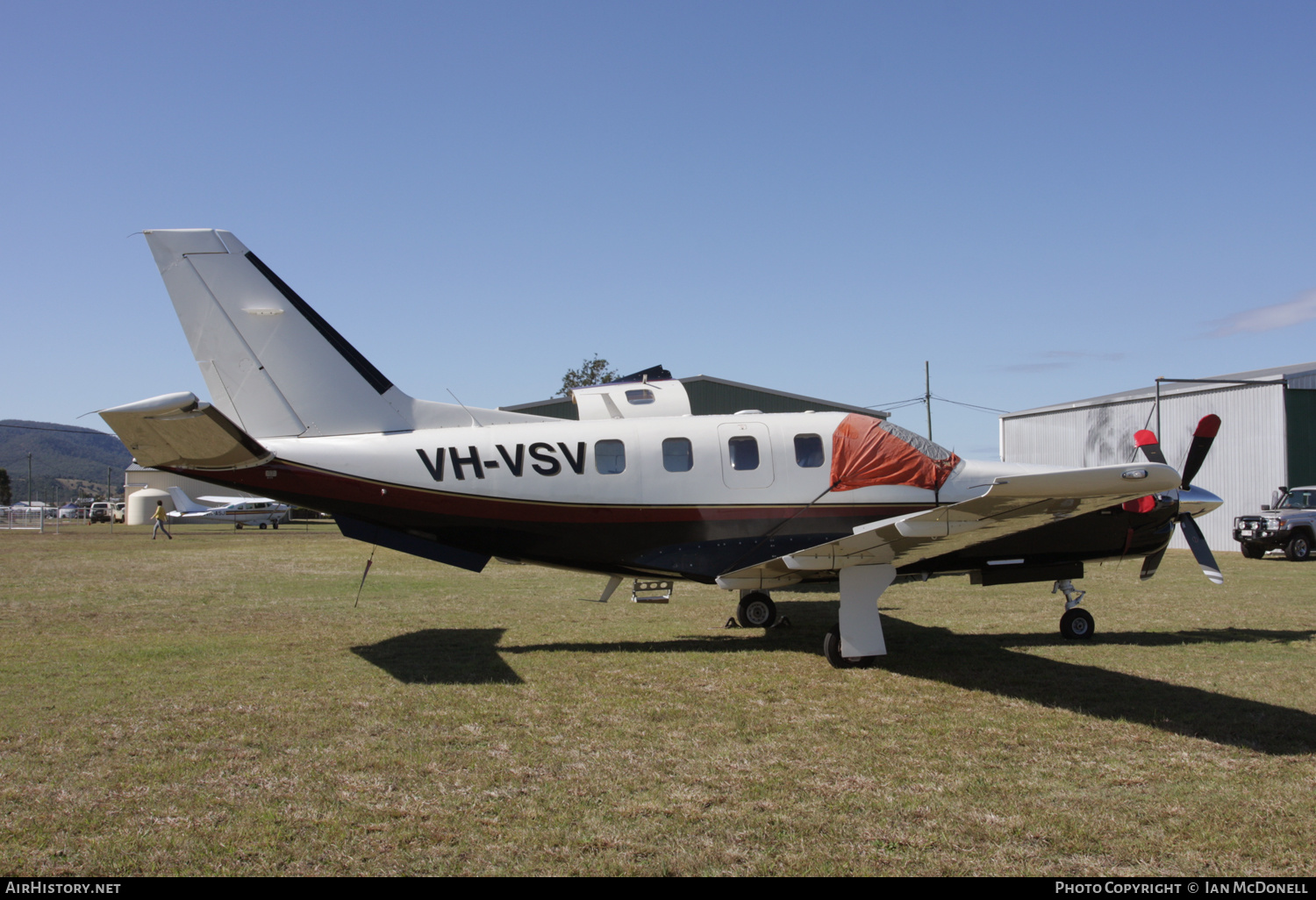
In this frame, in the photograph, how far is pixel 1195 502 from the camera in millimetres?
A: 11242

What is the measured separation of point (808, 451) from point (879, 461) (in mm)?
871

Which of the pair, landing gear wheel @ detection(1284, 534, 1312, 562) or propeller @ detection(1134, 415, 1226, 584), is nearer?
propeller @ detection(1134, 415, 1226, 584)

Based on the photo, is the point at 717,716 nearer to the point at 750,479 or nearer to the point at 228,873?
the point at 750,479

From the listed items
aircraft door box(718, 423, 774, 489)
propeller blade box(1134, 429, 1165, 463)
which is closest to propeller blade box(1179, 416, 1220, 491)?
propeller blade box(1134, 429, 1165, 463)

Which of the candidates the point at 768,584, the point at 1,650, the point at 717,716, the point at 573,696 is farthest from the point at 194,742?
the point at 768,584

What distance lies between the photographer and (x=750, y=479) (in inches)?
388

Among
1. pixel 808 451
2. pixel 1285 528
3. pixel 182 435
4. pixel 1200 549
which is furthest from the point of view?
pixel 1285 528

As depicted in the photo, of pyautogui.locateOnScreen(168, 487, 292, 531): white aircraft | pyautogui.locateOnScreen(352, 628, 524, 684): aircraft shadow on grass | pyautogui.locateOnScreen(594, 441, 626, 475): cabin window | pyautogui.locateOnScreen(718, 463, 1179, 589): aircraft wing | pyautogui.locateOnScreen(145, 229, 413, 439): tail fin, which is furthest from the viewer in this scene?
pyautogui.locateOnScreen(168, 487, 292, 531): white aircraft

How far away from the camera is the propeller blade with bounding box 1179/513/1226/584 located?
11.2 meters

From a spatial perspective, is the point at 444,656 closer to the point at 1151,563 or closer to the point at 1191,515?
the point at 1151,563

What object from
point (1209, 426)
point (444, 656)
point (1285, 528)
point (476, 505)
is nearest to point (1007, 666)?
point (1209, 426)

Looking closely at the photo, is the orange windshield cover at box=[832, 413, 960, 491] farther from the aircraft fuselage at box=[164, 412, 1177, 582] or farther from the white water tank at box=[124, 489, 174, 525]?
the white water tank at box=[124, 489, 174, 525]

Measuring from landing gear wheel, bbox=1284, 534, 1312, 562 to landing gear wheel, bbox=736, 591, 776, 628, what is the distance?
2078 centimetres

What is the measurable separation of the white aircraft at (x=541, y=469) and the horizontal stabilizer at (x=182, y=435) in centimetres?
42
